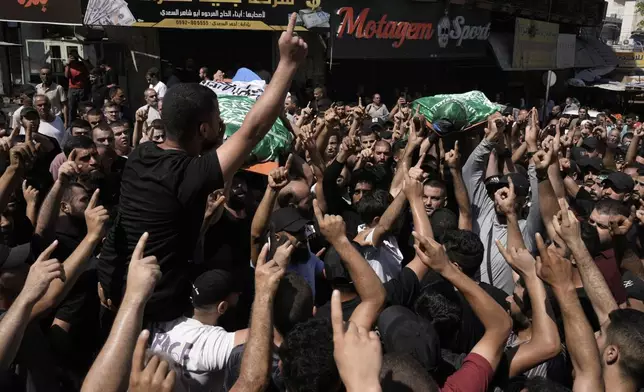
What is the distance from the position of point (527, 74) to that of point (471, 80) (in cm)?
283

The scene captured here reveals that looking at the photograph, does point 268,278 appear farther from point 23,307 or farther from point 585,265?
point 585,265

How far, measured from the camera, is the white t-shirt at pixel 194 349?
2666 mm

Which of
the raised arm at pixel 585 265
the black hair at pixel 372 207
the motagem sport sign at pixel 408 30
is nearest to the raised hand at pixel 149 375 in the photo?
the raised arm at pixel 585 265

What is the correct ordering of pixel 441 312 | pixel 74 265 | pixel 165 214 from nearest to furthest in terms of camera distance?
1. pixel 165 214
2. pixel 74 265
3. pixel 441 312

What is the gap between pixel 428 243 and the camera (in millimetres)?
2555

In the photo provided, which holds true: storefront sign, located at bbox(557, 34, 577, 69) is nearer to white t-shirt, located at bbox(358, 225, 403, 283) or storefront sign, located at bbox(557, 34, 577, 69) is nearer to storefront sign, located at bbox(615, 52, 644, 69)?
storefront sign, located at bbox(615, 52, 644, 69)

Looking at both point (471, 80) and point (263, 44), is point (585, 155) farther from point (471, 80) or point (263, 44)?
point (471, 80)

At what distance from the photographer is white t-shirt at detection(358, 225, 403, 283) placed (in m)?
3.89

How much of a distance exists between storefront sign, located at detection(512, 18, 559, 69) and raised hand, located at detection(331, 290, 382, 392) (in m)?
20.0

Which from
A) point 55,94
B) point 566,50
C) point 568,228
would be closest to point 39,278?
point 568,228

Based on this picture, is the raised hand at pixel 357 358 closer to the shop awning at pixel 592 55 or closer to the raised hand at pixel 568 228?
the raised hand at pixel 568 228

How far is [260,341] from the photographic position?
2.16 meters

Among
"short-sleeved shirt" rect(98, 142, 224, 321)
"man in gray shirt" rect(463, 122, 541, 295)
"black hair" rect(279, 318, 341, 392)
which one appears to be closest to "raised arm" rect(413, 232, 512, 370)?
"black hair" rect(279, 318, 341, 392)

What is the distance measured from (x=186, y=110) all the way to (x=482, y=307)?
4.54ft
